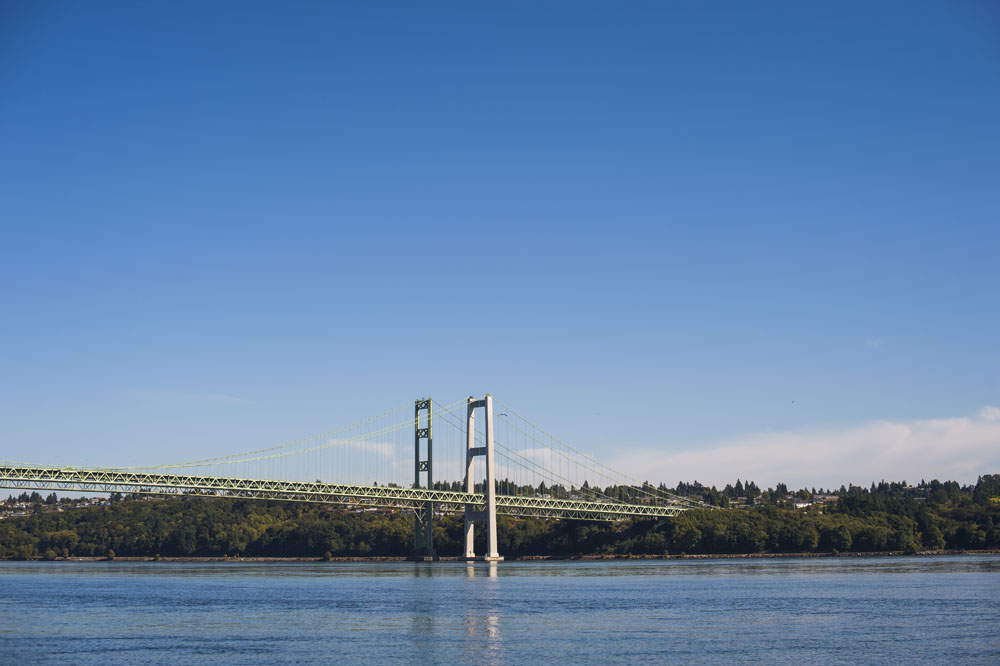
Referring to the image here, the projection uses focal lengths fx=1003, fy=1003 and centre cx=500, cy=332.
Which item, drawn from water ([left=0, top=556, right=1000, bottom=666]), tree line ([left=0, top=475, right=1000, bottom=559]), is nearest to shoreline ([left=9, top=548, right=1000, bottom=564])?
tree line ([left=0, top=475, right=1000, bottom=559])

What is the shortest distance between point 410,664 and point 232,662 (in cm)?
416

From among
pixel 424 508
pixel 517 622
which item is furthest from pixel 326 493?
pixel 517 622

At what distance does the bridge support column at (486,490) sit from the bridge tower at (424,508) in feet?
11.7

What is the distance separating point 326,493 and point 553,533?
29.3m

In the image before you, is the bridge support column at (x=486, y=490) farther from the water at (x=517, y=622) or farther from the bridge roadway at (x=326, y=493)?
the water at (x=517, y=622)

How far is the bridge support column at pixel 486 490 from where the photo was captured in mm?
84250

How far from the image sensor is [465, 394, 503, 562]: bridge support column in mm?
84250

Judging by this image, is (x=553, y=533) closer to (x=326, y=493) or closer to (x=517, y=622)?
(x=326, y=493)

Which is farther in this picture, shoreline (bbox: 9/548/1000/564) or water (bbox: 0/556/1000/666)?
shoreline (bbox: 9/548/1000/564)

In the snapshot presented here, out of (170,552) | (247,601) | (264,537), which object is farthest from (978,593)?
(170,552)

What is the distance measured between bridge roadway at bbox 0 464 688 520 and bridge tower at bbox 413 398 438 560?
1.44 meters

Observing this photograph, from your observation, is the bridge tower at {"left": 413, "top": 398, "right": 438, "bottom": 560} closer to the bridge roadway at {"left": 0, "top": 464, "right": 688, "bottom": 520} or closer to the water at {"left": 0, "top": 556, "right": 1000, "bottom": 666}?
the bridge roadway at {"left": 0, "top": 464, "right": 688, "bottom": 520}

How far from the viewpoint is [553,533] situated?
102 metres

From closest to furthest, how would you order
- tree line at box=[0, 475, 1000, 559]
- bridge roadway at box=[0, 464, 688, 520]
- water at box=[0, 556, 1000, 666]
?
water at box=[0, 556, 1000, 666] < bridge roadway at box=[0, 464, 688, 520] < tree line at box=[0, 475, 1000, 559]
